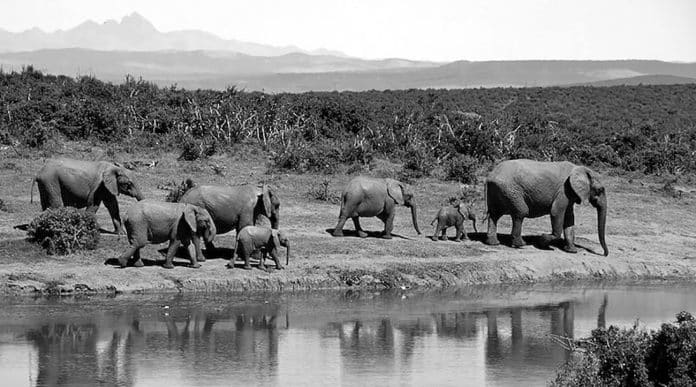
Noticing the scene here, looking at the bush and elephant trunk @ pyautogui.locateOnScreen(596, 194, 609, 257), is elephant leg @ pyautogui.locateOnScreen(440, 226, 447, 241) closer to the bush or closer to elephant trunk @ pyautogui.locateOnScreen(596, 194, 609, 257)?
elephant trunk @ pyautogui.locateOnScreen(596, 194, 609, 257)

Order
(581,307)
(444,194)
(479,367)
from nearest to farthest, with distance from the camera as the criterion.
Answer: (479,367) < (581,307) < (444,194)

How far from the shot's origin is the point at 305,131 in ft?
139

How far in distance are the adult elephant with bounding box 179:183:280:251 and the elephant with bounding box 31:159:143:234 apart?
1793 mm

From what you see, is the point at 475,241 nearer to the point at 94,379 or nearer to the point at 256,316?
the point at 256,316

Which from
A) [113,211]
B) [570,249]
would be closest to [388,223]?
[570,249]

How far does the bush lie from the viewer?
23.7 metres

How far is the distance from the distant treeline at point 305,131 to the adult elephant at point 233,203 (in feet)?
34.0

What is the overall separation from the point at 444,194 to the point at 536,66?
12848cm

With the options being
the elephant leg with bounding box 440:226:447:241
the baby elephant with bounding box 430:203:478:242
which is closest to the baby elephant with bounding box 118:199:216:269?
the baby elephant with bounding box 430:203:478:242

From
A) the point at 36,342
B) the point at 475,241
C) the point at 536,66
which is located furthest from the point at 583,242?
the point at 536,66

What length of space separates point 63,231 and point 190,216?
2494mm

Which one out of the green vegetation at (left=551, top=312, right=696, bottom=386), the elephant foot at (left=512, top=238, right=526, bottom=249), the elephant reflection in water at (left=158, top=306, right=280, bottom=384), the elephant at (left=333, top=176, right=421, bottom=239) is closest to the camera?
the green vegetation at (left=551, top=312, right=696, bottom=386)

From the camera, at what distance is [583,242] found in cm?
2883

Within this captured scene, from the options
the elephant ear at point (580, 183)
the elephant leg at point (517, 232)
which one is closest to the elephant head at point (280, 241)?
the elephant leg at point (517, 232)
